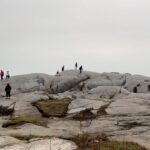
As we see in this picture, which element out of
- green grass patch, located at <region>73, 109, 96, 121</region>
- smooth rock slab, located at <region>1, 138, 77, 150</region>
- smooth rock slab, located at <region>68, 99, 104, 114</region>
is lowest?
smooth rock slab, located at <region>1, 138, 77, 150</region>

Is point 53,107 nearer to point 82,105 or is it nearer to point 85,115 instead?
point 82,105

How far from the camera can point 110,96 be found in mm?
80688

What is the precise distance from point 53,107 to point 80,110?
215 inches

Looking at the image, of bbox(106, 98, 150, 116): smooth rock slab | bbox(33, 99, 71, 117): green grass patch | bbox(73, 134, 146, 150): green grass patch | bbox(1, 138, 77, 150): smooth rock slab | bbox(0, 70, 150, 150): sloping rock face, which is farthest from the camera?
bbox(33, 99, 71, 117): green grass patch

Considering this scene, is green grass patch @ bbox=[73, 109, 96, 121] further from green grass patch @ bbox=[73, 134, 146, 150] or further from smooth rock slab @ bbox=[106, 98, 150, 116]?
green grass patch @ bbox=[73, 134, 146, 150]

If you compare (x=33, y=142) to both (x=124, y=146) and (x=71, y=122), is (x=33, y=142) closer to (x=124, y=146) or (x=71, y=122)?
(x=124, y=146)

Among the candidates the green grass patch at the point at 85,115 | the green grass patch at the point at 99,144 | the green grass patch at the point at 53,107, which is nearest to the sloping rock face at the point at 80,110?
the green grass patch at the point at 85,115

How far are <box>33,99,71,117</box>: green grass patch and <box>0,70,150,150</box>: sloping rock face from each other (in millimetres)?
690

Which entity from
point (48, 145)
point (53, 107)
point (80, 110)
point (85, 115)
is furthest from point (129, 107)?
point (48, 145)

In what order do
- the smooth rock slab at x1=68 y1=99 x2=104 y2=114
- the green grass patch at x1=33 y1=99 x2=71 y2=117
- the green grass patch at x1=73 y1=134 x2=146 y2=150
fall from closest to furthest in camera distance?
1. the green grass patch at x1=73 y1=134 x2=146 y2=150
2. the green grass patch at x1=33 y1=99 x2=71 y2=117
3. the smooth rock slab at x1=68 y1=99 x2=104 y2=114

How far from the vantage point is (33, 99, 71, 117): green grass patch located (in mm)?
56625

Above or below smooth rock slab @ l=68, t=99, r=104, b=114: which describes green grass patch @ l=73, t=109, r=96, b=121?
below

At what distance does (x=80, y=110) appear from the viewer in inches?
2195

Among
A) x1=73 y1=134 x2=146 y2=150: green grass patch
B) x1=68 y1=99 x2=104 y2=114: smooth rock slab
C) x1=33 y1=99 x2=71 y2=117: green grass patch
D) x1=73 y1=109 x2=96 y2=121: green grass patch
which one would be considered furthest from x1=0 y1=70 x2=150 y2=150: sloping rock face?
x1=73 y1=134 x2=146 y2=150: green grass patch
